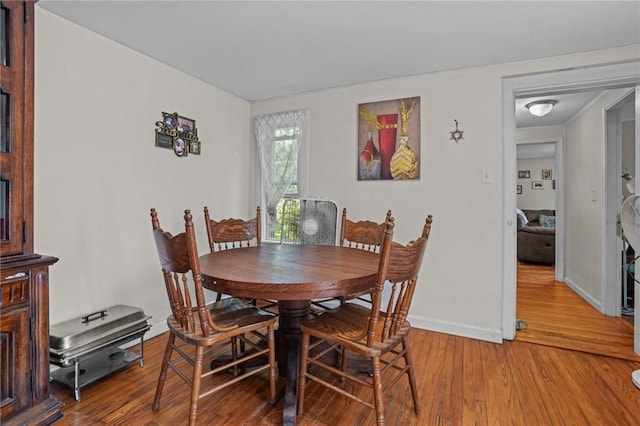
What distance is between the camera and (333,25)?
81.9 inches

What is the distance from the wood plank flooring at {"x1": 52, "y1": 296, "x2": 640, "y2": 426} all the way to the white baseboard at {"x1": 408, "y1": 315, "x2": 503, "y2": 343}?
11.6 inches

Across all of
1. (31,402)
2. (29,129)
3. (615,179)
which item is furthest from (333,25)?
(615,179)

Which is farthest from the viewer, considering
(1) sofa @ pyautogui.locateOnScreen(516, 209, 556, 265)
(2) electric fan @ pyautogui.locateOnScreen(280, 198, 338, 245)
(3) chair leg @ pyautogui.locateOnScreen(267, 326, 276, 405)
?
(1) sofa @ pyautogui.locateOnScreen(516, 209, 556, 265)

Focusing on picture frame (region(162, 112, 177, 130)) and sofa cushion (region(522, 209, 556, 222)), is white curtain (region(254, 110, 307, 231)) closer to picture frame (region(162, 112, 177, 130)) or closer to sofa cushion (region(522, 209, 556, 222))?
picture frame (region(162, 112, 177, 130))

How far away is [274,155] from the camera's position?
3568mm

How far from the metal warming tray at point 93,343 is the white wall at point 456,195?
81.3 inches

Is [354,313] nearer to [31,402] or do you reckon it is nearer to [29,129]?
[31,402]

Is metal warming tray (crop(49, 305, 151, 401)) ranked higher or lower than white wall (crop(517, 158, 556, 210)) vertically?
lower

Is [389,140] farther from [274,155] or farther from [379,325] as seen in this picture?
[379,325]

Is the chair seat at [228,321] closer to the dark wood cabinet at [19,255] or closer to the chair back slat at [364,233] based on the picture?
the dark wood cabinet at [19,255]

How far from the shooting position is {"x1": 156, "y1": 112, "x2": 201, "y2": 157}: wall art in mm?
2678

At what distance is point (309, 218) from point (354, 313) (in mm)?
1563

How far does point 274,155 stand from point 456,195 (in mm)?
1883

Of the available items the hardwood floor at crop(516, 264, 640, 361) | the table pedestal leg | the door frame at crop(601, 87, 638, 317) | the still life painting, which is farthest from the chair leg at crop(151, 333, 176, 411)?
the door frame at crop(601, 87, 638, 317)
